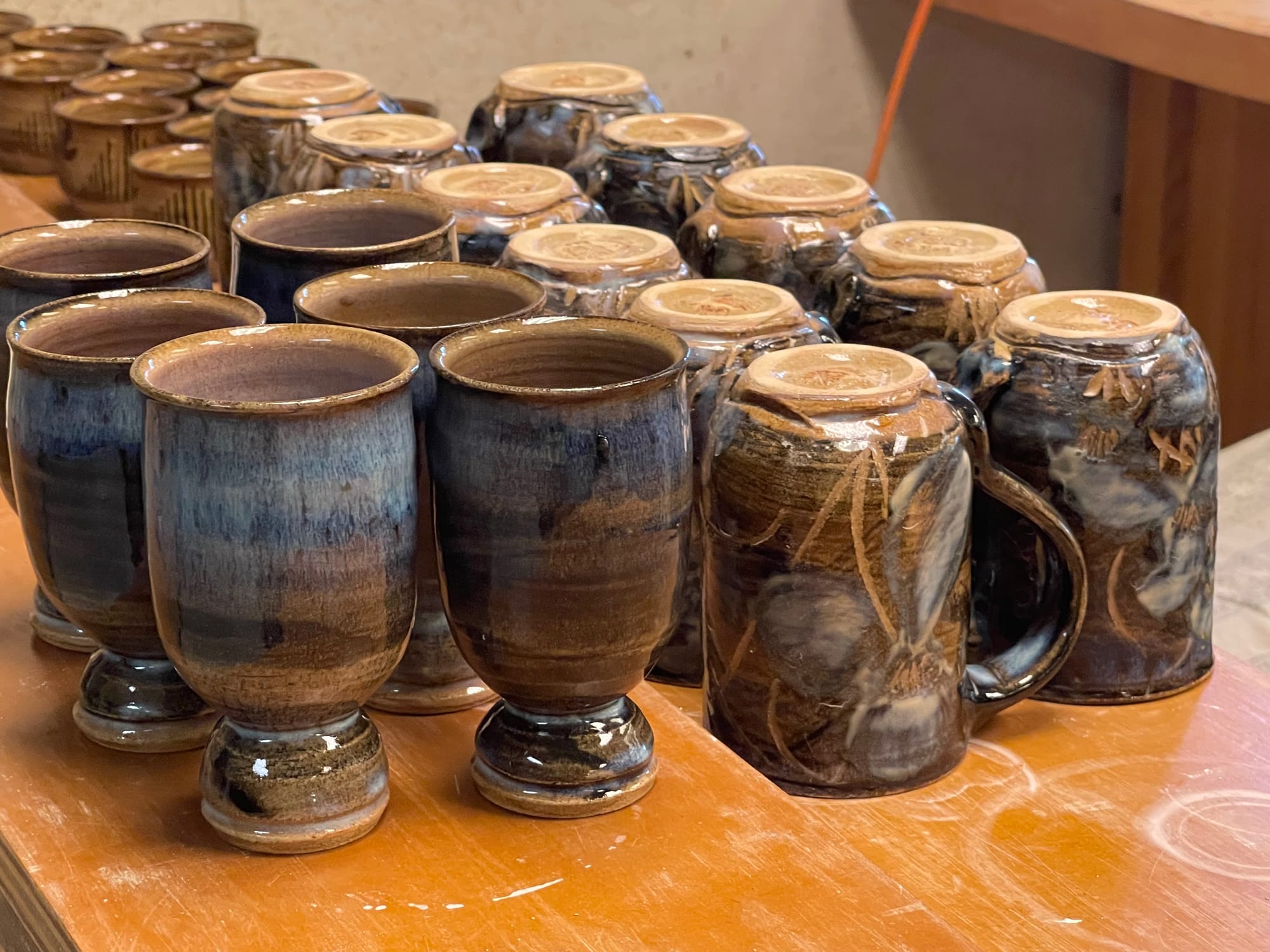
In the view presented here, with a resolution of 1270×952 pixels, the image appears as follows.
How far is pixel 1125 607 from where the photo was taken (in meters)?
0.85

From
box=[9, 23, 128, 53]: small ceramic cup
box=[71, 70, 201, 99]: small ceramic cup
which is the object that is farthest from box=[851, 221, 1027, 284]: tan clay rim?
box=[9, 23, 128, 53]: small ceramic cup

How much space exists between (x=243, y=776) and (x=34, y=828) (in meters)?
0.09

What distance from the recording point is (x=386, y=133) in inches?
44.4

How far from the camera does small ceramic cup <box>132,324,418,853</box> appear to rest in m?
0.54

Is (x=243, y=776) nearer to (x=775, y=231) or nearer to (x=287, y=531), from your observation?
(x=287, y=531)

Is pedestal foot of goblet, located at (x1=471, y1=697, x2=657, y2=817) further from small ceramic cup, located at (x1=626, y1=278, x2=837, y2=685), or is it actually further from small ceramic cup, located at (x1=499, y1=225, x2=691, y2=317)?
small ceramic cup, located at (x1=499, y1=225, x2=691, y2=317)

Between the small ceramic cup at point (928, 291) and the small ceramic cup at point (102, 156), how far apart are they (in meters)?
0.74

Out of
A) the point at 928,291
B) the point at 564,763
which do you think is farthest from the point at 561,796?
the point at 928,291

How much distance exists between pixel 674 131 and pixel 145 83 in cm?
68

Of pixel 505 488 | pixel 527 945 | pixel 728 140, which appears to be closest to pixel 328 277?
pixel 505 488

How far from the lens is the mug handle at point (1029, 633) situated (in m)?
0.77

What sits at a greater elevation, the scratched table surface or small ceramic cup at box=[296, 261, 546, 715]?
small ceramic cup at box=[296, 261, 546, 715]

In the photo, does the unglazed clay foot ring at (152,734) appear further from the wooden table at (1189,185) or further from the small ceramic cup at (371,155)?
the wooden table at (1189,185)

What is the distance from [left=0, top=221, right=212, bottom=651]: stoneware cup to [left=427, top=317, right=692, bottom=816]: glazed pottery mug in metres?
0.19
